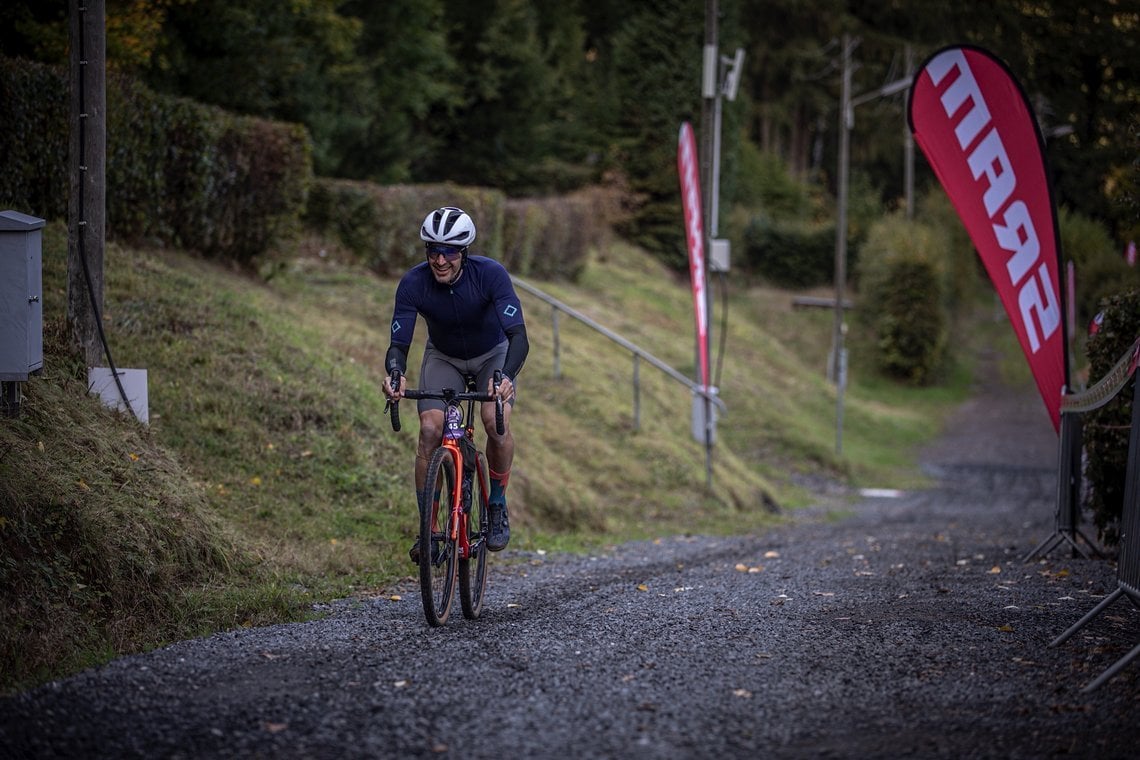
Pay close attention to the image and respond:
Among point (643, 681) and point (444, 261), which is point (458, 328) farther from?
point (643, 681)

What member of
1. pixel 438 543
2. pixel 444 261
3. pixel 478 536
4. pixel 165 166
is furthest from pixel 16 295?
pixel 165 166

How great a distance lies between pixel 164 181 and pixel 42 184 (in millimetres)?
2453

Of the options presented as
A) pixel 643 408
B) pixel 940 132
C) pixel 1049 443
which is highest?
pixel 940 132

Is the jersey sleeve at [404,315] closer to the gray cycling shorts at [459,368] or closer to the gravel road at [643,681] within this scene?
the gray cycling shorts at [459,368]

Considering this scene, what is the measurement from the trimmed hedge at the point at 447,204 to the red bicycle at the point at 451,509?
13.9m

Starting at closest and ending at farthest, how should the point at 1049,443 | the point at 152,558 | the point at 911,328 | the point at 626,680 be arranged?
the point at 626,680
the point at 152,558
the point at 1049,443
the point at 911,328

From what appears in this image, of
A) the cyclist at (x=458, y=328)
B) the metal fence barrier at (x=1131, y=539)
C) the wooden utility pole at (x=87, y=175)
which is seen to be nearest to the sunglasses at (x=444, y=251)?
the cyclist at (x=458, y=328)

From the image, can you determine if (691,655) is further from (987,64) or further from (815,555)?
(987,64)

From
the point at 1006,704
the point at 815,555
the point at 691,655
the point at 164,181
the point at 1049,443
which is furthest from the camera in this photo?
the point at 1049,443

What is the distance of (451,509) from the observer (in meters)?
6.82

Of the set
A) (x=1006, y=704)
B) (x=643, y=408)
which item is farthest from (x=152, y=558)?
(x=643, y=408)

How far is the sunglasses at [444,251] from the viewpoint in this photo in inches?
269

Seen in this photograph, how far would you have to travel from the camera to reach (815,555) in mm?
11750

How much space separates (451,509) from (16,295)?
3.06 meters
